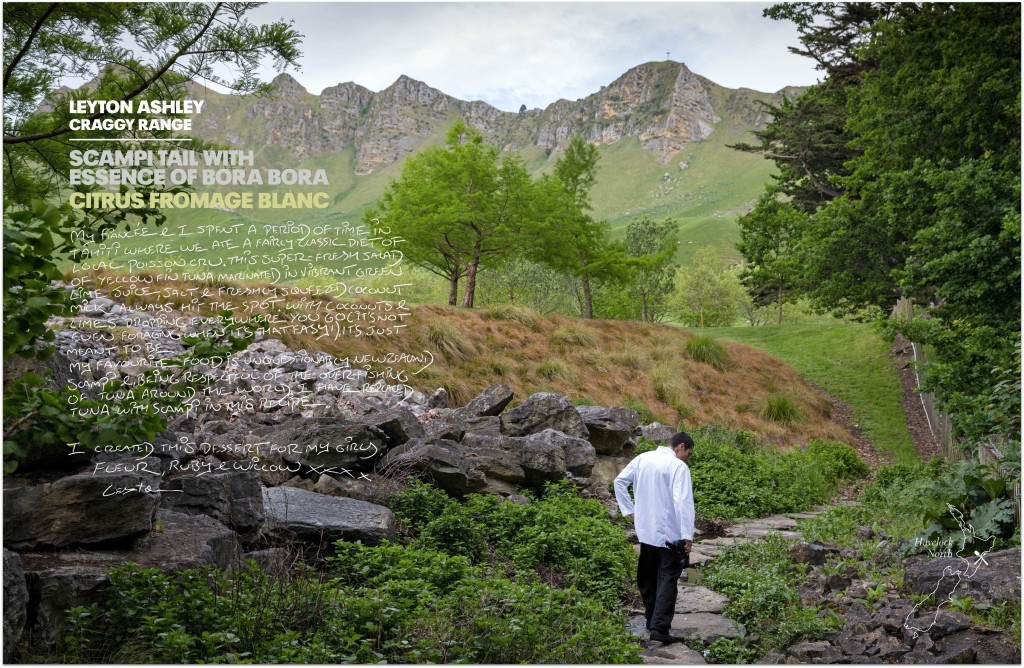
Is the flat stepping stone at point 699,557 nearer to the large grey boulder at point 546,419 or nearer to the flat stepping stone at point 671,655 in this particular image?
the flat stepping stone at point 671,655

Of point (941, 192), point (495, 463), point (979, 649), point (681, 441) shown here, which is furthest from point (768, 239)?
point (979, 649)

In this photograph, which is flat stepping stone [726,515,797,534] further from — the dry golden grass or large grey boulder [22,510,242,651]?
large grey boulder [22,510,242,651]

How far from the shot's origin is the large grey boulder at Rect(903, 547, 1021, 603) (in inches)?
229

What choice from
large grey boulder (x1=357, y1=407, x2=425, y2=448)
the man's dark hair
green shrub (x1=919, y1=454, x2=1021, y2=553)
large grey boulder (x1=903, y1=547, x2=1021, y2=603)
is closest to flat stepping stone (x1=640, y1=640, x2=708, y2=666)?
the man's dark hair

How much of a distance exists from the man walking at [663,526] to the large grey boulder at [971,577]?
202 centimetres

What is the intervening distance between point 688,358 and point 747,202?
537ft

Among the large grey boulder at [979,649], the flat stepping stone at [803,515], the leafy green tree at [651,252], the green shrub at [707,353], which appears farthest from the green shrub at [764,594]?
A: the leafy green tree at [651,252]

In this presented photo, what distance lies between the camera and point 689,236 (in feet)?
471

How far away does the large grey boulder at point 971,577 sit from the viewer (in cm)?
580

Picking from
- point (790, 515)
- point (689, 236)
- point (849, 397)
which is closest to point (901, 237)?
point (849, 397)

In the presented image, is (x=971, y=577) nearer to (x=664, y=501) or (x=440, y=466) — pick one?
(x=664, y=501)

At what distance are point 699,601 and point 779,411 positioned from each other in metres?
13.3

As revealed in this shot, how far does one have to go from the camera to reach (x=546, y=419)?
11.8 meters

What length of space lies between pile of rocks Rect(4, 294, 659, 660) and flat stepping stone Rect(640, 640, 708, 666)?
254 centimetres
